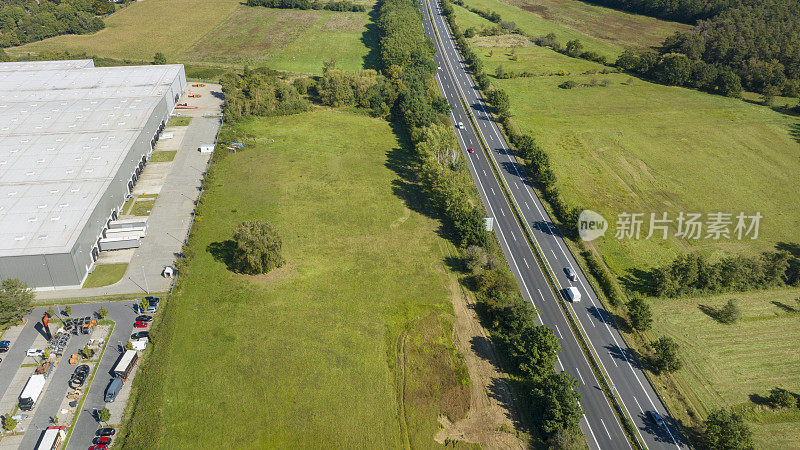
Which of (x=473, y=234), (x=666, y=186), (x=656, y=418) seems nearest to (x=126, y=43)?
(x=473, y=234)

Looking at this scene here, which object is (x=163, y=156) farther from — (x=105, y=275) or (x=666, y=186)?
(x=666, y=186)

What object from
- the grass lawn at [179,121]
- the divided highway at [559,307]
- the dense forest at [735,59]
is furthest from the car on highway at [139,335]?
the dense forest at [735,59]

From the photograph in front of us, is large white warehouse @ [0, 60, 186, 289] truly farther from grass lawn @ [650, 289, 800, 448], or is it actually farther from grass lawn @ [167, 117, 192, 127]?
grass lawn @ [650, 289, 800, 448]

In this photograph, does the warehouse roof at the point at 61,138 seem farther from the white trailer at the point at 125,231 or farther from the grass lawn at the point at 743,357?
the grass lawn at the point at 743,357

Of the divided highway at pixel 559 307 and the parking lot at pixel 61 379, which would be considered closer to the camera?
the parking lot at pixel 61 379

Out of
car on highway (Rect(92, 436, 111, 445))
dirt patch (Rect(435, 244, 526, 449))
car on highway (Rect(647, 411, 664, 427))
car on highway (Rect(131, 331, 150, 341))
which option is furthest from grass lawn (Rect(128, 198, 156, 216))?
car on highway (Rect(647, 411, 664, 427))
